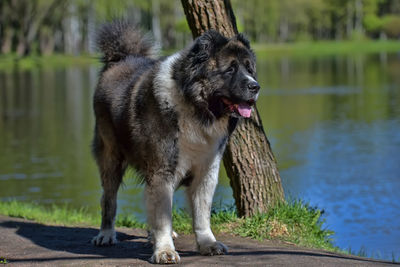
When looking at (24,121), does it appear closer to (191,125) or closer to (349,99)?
(349,99)

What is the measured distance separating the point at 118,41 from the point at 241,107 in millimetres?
2319

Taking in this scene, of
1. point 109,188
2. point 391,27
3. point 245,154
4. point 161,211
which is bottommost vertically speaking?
point 161,211

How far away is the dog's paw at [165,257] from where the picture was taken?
234 inches

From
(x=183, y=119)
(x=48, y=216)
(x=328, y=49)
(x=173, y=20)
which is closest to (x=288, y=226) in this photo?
(x=183, y=119)

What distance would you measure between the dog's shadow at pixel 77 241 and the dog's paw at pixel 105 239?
0.06 meters

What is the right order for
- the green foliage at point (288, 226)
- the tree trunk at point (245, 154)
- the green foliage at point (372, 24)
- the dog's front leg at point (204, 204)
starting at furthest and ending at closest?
1. the green foliage at point (372, 24)
2. the tree trunk at point (245, 154)
3. the green foliage at point (288, 226)
4. the dog's front leg at point (204, 204)

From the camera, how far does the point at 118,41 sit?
296 inches

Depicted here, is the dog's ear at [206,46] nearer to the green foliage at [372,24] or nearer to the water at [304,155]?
the water at [304,155]

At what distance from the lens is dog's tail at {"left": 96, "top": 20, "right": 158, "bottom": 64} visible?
753cm

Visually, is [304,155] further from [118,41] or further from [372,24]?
[372,24]

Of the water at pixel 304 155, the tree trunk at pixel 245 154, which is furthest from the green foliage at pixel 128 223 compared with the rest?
the tree trunk at pixel 245 154

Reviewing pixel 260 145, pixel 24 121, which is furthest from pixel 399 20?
pixel 260 145

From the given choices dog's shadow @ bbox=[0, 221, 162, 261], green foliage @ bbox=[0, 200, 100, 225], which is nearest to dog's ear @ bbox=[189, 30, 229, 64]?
dog's shadow @ bbox=[0, 221, 162, 261]

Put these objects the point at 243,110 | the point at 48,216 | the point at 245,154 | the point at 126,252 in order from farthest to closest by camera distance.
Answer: the point at 48,216 → the point at 245,154 → the point at 126,252 → the point at 243,110
